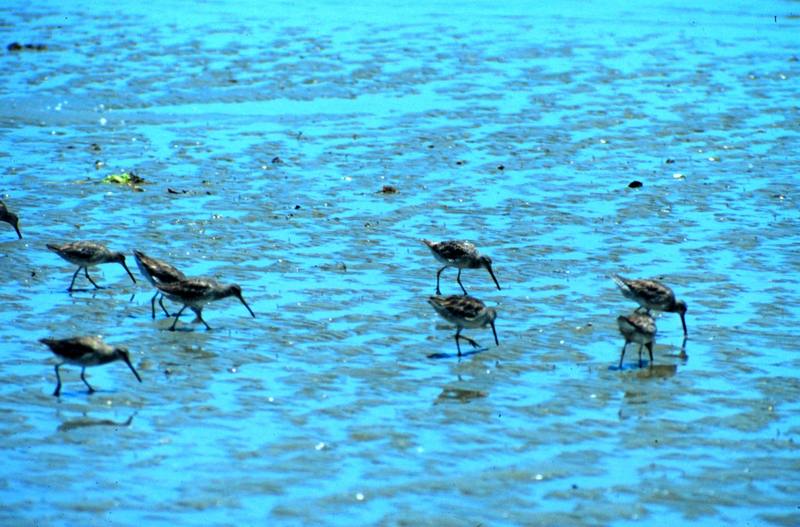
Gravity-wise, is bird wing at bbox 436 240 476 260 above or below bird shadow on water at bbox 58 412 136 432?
above

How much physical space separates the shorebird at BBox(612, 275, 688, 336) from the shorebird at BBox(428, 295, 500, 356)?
1.56 metres

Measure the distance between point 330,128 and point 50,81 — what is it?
24.5ft

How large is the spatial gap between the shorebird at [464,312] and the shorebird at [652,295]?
1.56 metres

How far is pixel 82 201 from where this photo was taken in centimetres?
1930

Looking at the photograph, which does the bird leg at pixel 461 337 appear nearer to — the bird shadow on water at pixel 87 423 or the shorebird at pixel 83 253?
the bird shadow on water at pixel 87 423

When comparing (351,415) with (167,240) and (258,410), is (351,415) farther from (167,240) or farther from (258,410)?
(167,240)

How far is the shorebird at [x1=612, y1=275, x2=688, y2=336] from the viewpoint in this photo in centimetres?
1377

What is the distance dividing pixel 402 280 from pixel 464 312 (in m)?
2.73

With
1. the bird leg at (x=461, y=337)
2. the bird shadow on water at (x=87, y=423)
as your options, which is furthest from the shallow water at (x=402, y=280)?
the bird leg at (x=461, y=337)

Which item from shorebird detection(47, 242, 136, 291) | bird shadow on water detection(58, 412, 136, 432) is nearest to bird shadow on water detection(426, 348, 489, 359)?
bird shadow on water detection(58, 412, 136, 432)

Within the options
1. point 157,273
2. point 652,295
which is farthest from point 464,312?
point 157,273

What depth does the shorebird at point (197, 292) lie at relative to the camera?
13812mm

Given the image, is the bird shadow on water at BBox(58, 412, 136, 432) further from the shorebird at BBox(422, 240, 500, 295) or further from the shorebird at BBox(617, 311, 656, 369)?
the shorebird at BBox(422, 240, 500, 295)

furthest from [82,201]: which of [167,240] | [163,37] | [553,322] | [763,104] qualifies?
[163,37]
